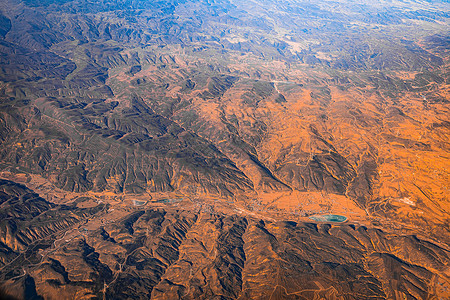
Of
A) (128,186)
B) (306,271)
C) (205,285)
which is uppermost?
(306,271)

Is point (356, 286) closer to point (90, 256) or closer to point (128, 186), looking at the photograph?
point (90, 256)

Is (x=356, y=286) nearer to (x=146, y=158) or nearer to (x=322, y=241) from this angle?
(x=322, y=241)

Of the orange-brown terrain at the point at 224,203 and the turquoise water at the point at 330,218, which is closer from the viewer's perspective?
the orange-brown terrain at the point at 224,203

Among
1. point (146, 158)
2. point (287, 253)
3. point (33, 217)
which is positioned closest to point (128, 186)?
point (146, 158)

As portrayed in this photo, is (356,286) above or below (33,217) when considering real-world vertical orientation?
above

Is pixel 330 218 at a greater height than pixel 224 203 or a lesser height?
greater

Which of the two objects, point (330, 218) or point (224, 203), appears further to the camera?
point (224, 203)

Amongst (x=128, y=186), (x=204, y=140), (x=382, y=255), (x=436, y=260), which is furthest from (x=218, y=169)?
(x=436, y=260)

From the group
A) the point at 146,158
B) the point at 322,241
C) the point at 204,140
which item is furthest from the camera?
the point at 204,140

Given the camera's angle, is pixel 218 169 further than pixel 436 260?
Yes

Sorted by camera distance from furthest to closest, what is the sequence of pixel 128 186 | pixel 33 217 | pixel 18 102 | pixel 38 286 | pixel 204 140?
pixel 18 102
pixel 204 140
pixel 128 186
pixel 33 217
pixel 38 286

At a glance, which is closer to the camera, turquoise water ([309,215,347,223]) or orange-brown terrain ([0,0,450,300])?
orange-brown terrain ([0,0,450,300])
